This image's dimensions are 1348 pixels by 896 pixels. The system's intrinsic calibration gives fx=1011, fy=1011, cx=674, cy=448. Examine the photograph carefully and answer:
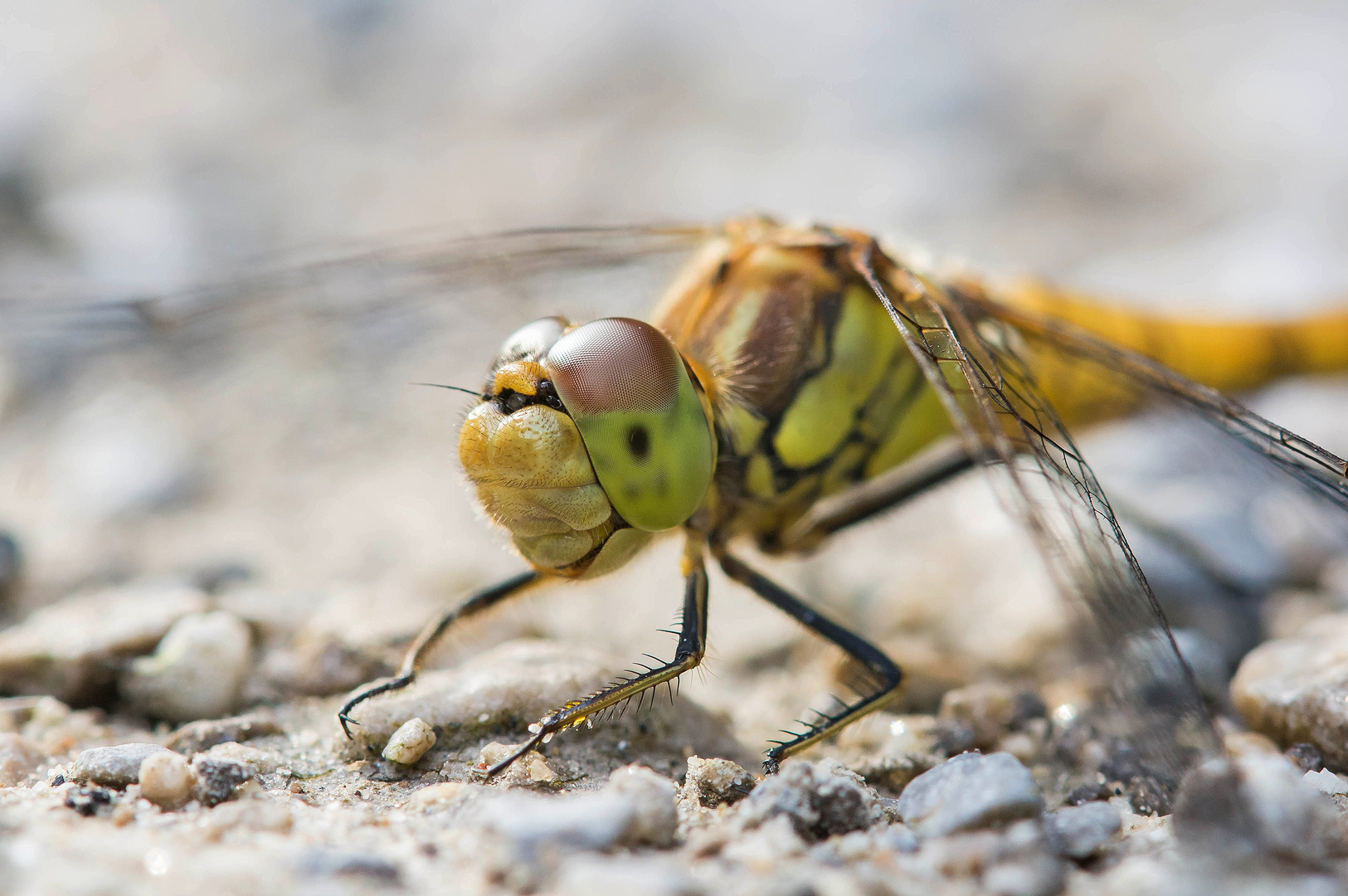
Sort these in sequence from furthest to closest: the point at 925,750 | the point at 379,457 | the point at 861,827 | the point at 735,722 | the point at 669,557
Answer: the point at 379,457 < the point at 669,557 < the point at 735,722 < the point at 925,750 < the point at 861,827

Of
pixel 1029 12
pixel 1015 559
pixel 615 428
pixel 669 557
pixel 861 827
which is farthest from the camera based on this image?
pixel 1029 12

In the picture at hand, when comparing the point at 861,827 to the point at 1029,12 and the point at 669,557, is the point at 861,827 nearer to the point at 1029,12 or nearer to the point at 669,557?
the point at 669,557

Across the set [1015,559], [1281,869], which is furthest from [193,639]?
[1015,559]

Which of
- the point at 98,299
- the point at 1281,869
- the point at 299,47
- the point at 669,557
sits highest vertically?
the point at 299,47

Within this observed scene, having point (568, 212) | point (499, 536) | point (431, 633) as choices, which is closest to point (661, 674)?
point (499, 536)

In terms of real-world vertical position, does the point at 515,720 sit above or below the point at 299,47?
below

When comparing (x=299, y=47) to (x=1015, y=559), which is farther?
(x=299, y=47)

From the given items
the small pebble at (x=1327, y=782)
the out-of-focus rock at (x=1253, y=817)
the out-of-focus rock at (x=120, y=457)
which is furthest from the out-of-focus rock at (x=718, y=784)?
the out-of-focus rock at (x=120, y=457)
